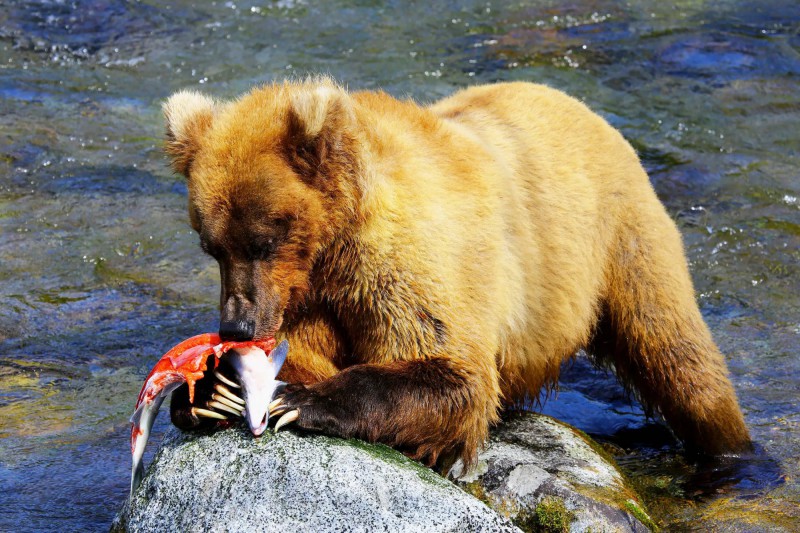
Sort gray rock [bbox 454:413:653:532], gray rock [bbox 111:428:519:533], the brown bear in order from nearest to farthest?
gray rock [bbox 111:428:519:533] < the brown bear < gray rock [bbox 454:413:653:532]

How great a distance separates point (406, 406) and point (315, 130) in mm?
1272

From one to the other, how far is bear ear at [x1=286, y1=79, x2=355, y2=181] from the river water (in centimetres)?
217

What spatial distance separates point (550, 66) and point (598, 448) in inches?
321

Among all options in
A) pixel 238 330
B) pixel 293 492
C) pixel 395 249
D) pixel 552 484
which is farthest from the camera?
pixel 552 484

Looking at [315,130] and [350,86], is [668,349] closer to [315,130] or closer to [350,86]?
[315,130]

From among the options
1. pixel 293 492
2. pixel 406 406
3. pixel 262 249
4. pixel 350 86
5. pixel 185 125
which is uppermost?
pixel 185 125

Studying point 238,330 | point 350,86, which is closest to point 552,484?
point 238,330

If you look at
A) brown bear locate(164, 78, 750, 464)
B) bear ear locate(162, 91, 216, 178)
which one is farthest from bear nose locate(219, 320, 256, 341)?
bear ear locate(162, 91, 216, 178)

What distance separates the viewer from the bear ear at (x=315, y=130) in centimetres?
461

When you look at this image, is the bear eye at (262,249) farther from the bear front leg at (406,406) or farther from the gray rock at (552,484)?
the gray rock at (552,484)

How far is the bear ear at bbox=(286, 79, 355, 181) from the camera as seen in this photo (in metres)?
4.61

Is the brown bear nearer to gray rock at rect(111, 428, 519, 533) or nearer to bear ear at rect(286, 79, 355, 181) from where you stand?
bear ear at rect(286, 79, 355, 181)

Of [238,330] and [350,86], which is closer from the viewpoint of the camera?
[238,330]

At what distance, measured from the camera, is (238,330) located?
4.55 metres
